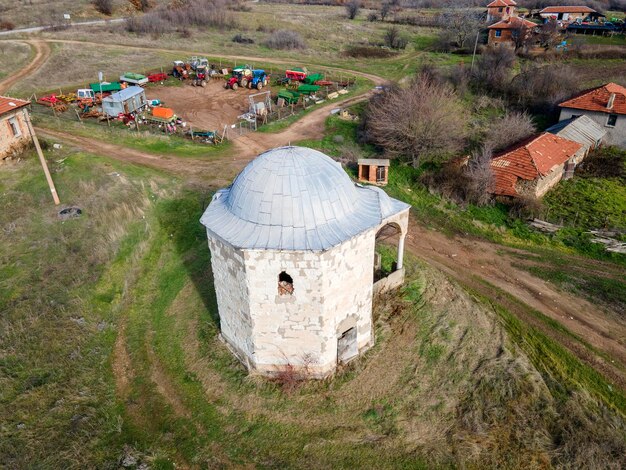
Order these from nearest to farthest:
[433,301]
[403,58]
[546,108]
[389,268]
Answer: [433,301]
[389,268]
[546,108]
[403,58]

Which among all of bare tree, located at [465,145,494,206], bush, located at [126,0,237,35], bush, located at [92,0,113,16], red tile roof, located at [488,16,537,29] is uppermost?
bush, located at [92,0,113,16]

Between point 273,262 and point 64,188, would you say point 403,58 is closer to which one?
point 64,188

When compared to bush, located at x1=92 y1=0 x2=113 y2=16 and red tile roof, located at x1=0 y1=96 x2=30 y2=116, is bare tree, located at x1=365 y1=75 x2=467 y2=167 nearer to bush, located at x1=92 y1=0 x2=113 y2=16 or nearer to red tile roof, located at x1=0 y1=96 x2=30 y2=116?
red tile roof, located at x1=0 y1=96 x2=30 y2=116

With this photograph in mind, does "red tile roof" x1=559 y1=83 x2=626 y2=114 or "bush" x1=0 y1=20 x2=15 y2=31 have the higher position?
"bush" x1=0 y1=20 x2=15 y2=31

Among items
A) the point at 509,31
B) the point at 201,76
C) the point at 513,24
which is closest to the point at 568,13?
the point at 513,24

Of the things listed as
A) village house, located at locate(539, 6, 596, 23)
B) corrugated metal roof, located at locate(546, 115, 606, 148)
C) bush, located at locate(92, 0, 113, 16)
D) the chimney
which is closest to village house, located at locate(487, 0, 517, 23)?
village house, located at locate(539, 6, 596, 23)

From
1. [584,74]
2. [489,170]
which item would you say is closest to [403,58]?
[584,74]
